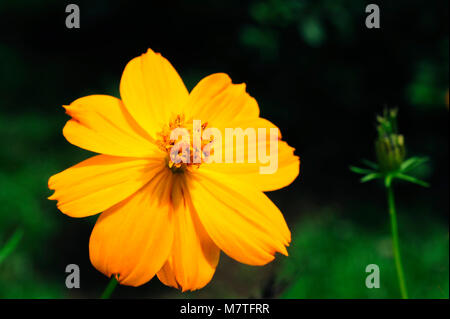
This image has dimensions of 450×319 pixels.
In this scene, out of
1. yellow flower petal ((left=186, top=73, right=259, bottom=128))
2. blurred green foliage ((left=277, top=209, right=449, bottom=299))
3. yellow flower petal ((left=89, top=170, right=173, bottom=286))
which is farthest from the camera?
blurred green foliage ((left=277, top=209, right=449, bottom=299))

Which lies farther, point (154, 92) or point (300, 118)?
point (300, 118)

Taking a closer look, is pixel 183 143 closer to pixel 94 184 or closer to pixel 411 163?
pixel 94 184

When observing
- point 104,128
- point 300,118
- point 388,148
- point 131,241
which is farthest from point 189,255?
point 300,118

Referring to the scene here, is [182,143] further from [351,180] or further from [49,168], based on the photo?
[351,180]

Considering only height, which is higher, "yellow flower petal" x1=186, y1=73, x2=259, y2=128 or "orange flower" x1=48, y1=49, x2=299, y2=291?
"yellow flower petal" x1=186, y1=73, x2=259, y2=128

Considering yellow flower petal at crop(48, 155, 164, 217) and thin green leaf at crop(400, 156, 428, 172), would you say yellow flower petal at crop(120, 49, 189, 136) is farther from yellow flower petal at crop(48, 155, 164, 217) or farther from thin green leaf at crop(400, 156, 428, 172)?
thin green leaf at crop(400, 156, 428, 172)

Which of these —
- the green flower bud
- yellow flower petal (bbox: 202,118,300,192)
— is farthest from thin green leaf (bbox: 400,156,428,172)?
yellow flower petal (bbox: 202,118,300,192)

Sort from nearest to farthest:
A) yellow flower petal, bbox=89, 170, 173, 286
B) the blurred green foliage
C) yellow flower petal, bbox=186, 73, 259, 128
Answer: yellow flower petal, bbox=89, 170, 173, 286 < yellow flower petal, bbox=186, 73, 259, 128 < the blurred green foliage

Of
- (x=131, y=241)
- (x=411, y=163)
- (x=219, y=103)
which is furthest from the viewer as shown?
(x=411, y=163)

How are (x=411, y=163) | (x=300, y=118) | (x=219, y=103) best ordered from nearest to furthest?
1. (x=219, y=103)
2. (x=411, y=163)
3. (x=300, y=118)
